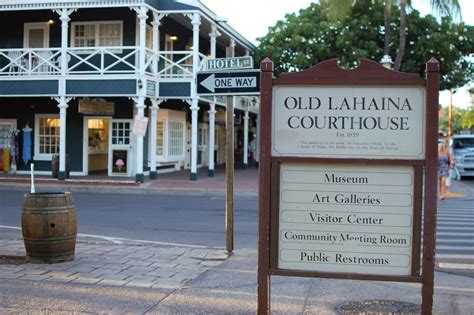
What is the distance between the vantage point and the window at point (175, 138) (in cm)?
2521

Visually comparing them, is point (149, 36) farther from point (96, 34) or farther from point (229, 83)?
point (229, 83)

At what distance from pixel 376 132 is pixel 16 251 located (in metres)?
5.86

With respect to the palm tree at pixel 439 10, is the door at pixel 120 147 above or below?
below

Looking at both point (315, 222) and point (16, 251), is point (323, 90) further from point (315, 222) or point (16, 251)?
point (16, 251)

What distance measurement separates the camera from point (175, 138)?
25.9 m

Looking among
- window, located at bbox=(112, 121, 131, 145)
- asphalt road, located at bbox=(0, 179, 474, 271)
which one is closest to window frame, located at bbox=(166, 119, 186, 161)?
window, located at bbox=(112, 121, 131, 145)

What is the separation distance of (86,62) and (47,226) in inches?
542

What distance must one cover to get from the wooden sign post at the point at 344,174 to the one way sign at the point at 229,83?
10.4ft

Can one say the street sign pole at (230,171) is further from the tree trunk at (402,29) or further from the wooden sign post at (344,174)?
the tree trunk at (402,29)

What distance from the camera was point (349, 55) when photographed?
86.5ft

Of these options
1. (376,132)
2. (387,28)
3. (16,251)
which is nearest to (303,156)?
(376,132)

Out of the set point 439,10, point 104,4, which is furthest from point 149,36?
point 439,10

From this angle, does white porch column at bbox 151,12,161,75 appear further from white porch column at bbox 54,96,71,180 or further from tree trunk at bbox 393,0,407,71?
tree trunk at bbox 393,0,407,71

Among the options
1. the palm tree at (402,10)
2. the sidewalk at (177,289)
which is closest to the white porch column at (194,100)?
the palm tree at (402,10)
